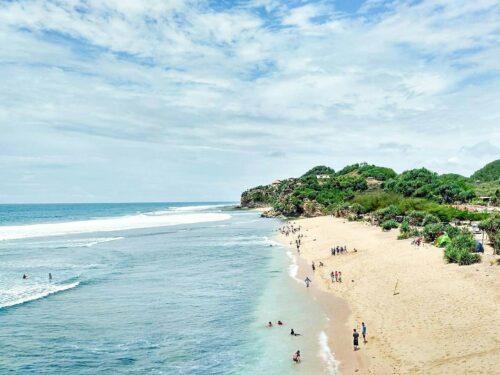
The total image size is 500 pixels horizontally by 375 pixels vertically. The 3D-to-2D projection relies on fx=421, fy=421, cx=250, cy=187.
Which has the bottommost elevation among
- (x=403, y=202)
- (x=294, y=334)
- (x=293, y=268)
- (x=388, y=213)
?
(x=294, y=334)

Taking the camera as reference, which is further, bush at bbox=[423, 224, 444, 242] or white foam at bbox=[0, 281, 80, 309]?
bush at bbox=[423, 224, 444, 242]

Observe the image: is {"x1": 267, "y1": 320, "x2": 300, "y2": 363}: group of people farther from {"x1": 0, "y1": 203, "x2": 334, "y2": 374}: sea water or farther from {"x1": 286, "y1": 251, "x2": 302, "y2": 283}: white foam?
{"x1": 286, "y1": 251, "x2": 302, "y2": 283}: white foam

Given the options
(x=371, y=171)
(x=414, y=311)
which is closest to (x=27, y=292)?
(x=414, y=311)

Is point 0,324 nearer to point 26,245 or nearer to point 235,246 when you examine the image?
point 235,246

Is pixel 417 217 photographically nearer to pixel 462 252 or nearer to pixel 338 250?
pixel 338 250

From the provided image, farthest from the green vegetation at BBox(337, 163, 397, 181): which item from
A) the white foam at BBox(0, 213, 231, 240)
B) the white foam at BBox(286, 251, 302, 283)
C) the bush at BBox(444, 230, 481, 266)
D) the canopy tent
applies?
the bush at BBox(444, 230, 481, 266)

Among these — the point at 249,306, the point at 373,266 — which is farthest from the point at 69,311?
the point at 373,266
